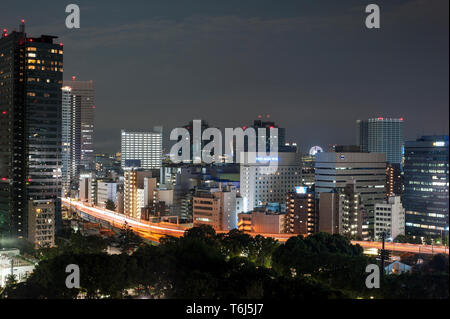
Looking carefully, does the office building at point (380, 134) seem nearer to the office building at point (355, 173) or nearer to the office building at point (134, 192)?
the office building at point (355, 173)

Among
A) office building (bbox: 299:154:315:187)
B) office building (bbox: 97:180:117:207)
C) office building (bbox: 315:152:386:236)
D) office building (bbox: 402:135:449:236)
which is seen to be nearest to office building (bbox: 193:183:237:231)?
office building (bbox: 315:152:386:236)

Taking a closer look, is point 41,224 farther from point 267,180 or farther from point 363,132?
point 363,132

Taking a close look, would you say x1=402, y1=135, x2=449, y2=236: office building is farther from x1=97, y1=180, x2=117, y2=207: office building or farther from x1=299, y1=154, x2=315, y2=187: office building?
x1=97, y1=180, x2=117, y2=207: office building

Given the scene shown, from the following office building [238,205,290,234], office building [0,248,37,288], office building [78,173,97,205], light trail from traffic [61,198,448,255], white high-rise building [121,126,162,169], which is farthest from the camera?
white high-rise building [121,126,162,169]

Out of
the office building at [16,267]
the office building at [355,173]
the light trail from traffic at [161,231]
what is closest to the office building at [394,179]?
the office building at [355,173]

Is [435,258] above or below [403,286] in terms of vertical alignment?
above
